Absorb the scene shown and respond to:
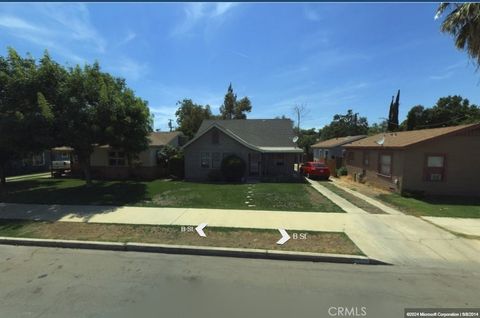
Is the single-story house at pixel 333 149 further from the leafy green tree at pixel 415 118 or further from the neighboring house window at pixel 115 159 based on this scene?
the neighboring house window at pixel 115 159

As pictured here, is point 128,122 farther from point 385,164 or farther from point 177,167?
point 385,164

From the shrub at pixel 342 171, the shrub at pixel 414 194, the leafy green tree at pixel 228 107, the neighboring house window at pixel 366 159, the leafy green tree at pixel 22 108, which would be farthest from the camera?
the leafy green tree at pixel 228 107

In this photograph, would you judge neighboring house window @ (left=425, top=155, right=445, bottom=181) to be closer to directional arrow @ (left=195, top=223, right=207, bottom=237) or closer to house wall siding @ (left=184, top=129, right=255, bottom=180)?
house wall siding @ (left=184, top=129, right=255, bottom=180)

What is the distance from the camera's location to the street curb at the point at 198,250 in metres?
6.84

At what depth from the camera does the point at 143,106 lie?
17.0 m

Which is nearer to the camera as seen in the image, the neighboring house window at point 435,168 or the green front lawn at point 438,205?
the green front lawn at point 438,205

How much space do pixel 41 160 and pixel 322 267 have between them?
114 ft

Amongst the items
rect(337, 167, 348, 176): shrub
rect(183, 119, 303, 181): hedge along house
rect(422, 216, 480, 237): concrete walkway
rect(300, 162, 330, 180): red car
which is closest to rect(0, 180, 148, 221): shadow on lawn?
rect(183, 119, 303, 181): hedge along house

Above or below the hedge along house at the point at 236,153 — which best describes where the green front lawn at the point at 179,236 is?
below

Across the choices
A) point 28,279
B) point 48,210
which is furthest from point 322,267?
point 48,210

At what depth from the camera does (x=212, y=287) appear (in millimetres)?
5492

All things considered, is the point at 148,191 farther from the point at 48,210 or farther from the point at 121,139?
the point at 48,210

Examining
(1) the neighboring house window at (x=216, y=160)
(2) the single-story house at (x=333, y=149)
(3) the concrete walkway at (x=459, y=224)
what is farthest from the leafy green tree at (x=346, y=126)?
(3) the concrete walkway at (x=459, y=224)

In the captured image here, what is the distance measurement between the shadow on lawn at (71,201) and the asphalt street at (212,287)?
4.52 meters
